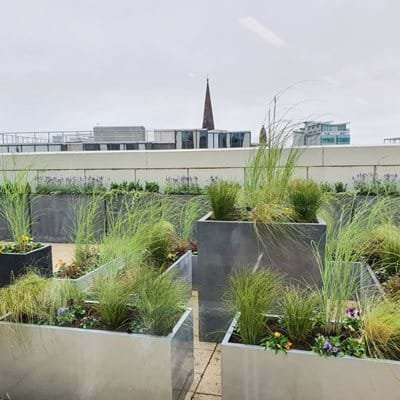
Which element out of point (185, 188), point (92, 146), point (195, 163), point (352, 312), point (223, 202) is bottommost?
point (352, 312)

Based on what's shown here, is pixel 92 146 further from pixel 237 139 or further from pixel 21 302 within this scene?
pixel 21 302

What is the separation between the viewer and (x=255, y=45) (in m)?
6.96

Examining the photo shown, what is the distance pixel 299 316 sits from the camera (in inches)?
80.0

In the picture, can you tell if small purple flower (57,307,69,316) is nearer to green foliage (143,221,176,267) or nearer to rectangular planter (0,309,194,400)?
rectangular planter (0,309,194,400)

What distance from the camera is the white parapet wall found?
752 cm

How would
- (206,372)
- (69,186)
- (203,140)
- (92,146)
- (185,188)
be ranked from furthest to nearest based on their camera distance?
(92,146) → (203,140) → (69,186) → (185,188) → (206,372)

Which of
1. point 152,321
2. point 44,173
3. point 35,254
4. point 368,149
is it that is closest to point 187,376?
point 152,321

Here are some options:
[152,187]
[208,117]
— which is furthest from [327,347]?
[208,117]

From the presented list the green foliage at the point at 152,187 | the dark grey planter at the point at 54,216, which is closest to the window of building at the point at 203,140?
the green foliage at the point at 152,187

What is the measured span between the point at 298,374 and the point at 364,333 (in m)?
0.39

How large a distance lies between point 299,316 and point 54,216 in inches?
231

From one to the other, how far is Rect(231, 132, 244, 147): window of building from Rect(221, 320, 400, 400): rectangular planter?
9453mm

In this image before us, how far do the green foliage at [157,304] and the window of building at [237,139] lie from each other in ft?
29.6

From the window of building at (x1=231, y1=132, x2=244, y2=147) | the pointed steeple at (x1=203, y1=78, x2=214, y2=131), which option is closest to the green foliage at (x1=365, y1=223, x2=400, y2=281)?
the window of building at (x1=231, y1=132, x2=244, y2=147)
